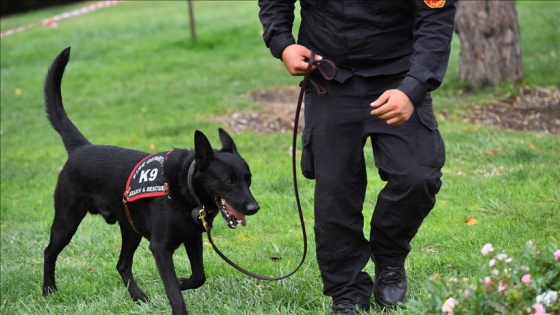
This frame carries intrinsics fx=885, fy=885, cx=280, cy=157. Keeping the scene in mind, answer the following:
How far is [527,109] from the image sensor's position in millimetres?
9203

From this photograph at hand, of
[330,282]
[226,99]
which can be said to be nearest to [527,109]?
[226,99]

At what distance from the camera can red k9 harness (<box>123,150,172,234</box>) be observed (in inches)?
177

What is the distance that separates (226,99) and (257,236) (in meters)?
5.79

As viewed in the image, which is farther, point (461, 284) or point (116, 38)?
point (116, 38)

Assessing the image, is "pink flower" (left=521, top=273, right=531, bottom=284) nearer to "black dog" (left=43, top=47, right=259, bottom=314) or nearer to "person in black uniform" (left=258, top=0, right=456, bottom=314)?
"person in black uniform" (left=258, top=0, right=456, bottom=314)

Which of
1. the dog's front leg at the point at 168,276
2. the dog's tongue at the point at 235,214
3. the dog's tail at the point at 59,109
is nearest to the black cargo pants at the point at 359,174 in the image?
the dog's tongue at the point at 235,214

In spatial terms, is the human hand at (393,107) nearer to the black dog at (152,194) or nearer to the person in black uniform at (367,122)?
the person in black uniform at (367,122)

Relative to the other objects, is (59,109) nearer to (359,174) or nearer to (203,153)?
(203,153)

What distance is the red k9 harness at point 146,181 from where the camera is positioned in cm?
448

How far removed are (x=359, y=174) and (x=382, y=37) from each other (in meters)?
0.65

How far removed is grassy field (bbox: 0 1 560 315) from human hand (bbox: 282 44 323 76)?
116cm

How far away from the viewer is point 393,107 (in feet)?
11.9

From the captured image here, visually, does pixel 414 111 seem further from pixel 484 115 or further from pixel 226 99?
pixel 226 99

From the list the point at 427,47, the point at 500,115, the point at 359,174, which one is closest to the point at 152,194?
the point at 359,174
